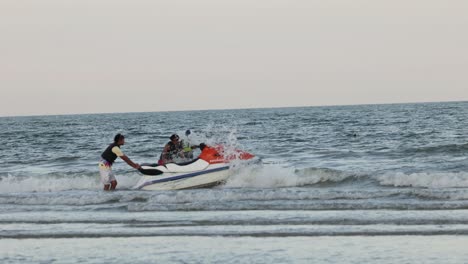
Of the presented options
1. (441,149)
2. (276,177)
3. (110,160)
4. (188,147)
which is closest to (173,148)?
(188,147)

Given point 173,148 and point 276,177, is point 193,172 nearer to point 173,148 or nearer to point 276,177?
point 173,148

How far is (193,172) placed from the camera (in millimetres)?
18344

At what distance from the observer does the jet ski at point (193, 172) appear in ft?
59.5

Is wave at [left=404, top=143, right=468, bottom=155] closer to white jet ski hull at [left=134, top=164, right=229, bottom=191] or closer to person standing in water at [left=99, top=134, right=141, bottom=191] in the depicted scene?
white jet ski hull at [left=134, top=164, right=229, bottom=191]

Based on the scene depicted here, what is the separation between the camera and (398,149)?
30.7 meters

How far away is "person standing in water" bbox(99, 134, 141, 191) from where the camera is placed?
17641 mm

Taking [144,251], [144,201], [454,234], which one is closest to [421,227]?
[454,234]

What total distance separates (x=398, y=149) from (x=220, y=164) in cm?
1374

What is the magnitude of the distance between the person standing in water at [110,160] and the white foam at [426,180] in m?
6.12

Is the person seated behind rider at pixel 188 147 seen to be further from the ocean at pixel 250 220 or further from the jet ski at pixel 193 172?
the ocean at pixel 250 220

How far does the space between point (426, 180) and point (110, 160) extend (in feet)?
24.8

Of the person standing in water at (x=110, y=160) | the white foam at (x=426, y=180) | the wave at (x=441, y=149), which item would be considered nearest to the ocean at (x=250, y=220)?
the white foam at (x=426, y=180)

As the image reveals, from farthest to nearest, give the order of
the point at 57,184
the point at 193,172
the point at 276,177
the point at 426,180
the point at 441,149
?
the point at 441,149, the point at 57,184, the point at 276,177, the point at 426,180, the point at 193,172

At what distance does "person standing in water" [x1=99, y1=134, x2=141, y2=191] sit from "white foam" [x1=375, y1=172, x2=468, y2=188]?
6119 mm
